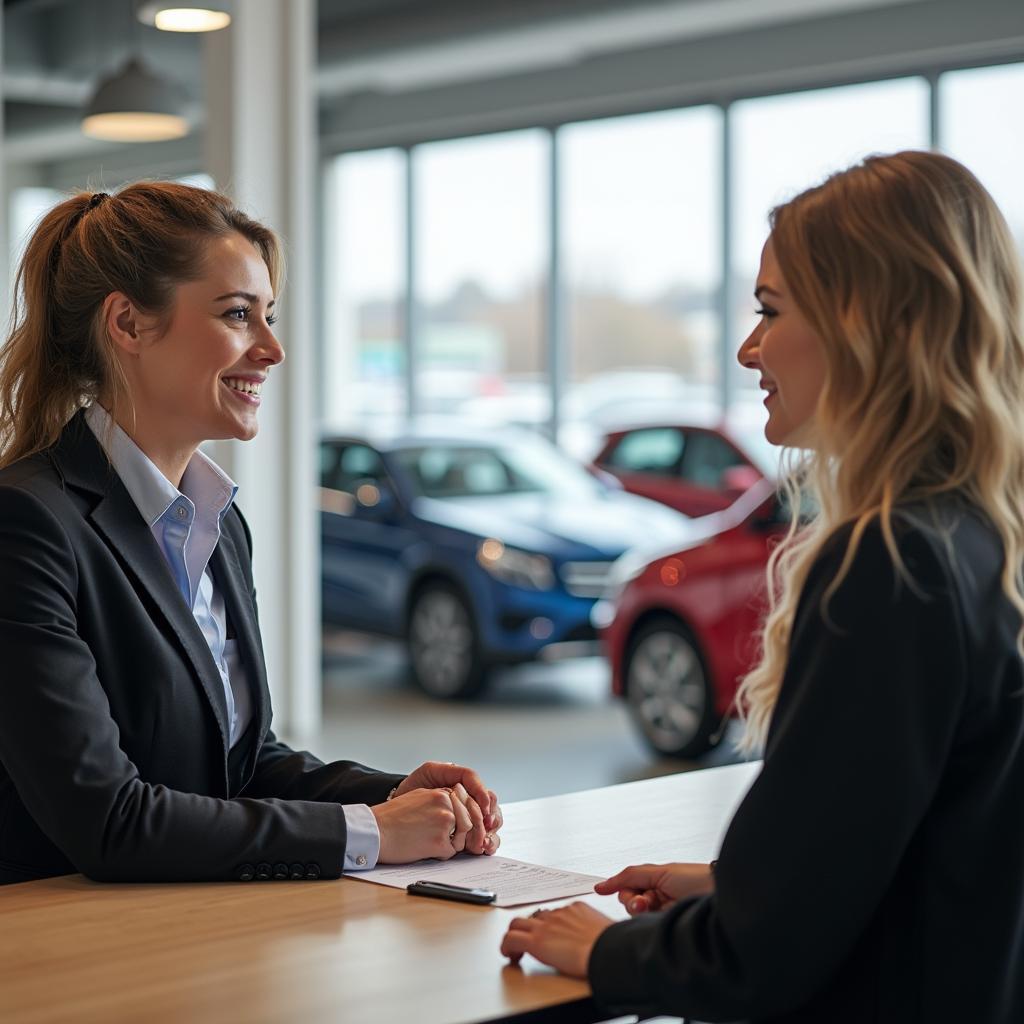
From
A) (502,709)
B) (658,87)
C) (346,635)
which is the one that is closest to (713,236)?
(658,87)

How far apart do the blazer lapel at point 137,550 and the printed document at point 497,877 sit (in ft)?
1.09

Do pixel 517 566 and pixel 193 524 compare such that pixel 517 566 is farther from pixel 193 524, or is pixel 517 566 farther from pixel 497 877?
pixel 497 877

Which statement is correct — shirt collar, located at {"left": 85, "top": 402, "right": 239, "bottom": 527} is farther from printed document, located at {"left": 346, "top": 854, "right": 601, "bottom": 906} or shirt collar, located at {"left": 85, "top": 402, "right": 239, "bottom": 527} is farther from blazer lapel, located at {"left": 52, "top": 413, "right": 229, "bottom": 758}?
printed document, located at {"left": 346, "top": 854, "right": 601, "bottom": 906}

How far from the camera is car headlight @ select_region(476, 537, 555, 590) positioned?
817cm

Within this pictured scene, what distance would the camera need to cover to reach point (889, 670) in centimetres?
145

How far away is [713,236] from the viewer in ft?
40.7

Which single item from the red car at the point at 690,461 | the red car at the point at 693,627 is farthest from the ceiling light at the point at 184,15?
the red car at the point at 690,461

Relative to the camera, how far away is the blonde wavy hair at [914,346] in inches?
60.6

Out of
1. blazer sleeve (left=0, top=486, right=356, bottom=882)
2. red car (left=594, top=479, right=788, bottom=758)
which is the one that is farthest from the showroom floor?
blazer sleeve (left=0, top=486, right=356, bottom=882)

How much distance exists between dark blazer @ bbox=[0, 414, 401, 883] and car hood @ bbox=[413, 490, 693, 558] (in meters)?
5.90

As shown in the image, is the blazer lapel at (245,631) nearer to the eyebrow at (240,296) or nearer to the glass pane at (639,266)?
the eyebrow at (240,296)

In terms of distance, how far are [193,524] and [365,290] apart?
13.0 meters

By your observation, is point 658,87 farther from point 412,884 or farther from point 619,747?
point 412,884

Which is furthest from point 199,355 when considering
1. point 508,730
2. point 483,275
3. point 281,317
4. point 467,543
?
point 483,275
